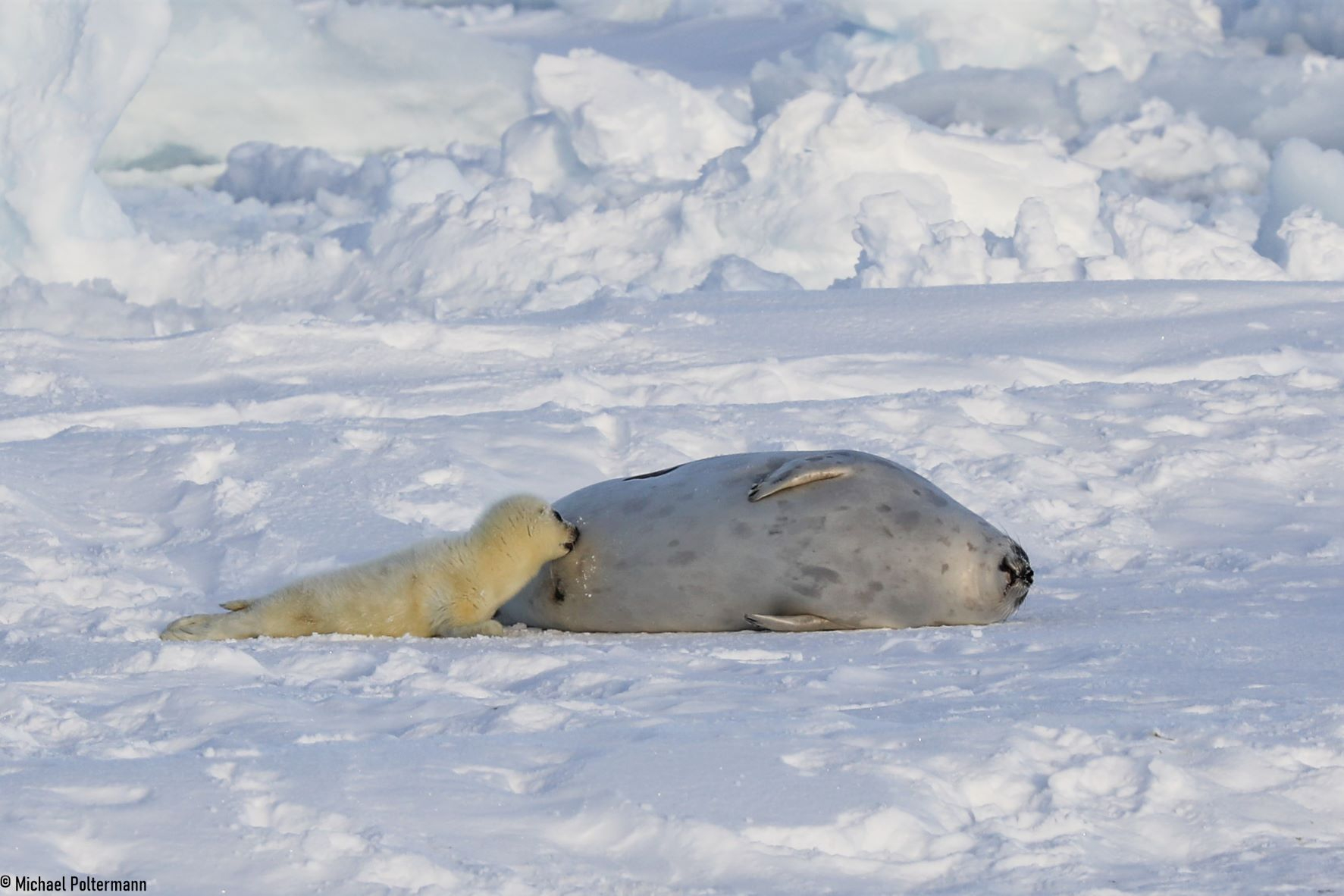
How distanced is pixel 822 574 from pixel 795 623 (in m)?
0.16

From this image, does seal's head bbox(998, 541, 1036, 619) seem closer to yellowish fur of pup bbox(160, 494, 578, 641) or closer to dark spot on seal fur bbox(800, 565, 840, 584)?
dark spot on seal fur bbox(800, 565, 840, 584)

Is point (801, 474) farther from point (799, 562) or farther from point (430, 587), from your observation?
point (430, 587)

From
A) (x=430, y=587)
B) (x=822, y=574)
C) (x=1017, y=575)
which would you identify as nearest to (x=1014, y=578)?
(x=1017, y=575)

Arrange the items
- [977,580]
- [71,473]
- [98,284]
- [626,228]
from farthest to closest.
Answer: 1. [626,228]
2. [98,284]
3. [71,473]
4. [977,580]

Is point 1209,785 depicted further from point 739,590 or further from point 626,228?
point 626,228

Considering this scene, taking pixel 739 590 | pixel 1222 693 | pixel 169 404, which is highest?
pixel 1222 693

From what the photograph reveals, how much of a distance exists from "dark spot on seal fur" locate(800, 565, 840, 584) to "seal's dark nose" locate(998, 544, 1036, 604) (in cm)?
41

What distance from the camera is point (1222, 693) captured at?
268 cm

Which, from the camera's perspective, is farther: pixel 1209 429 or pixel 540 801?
pixel 1209 429

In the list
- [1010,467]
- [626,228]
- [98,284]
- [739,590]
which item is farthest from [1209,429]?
[626,228]

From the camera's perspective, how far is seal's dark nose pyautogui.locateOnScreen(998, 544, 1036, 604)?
3.75m

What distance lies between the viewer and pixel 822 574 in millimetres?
3725

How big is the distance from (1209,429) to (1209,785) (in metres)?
3.76

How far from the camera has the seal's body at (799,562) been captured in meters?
3.73
